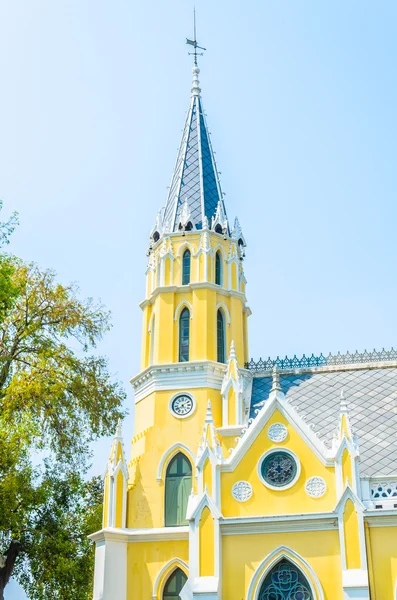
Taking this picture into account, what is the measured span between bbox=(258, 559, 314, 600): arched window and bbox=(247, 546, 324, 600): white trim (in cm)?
13

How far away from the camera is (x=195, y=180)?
95.9 ft

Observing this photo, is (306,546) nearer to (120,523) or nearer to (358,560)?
(358,560)

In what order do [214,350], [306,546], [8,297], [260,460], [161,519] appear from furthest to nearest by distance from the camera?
[214,350] < [161,519] < [260,460] < [306,546] < [8,297]

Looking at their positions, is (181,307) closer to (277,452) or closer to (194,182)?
(194,182)

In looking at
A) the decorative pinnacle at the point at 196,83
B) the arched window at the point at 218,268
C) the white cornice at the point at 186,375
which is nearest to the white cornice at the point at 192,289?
the arched window at the point at 218,268

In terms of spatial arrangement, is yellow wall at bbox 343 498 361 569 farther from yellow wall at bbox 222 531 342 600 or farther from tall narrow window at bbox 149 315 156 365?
tall narrow window at bbox 149 315 156 365

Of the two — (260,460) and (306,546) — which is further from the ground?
(260,460)

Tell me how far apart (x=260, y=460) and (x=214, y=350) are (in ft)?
17.3

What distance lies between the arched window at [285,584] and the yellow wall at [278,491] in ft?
4.56

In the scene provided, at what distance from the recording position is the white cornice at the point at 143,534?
22000mm

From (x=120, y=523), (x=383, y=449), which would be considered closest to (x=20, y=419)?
(x=120, y=523)

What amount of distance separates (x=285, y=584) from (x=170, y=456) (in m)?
5.49

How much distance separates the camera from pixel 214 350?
83.4 ft

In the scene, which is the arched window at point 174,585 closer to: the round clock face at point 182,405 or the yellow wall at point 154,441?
the yellow wall at point 154,441
